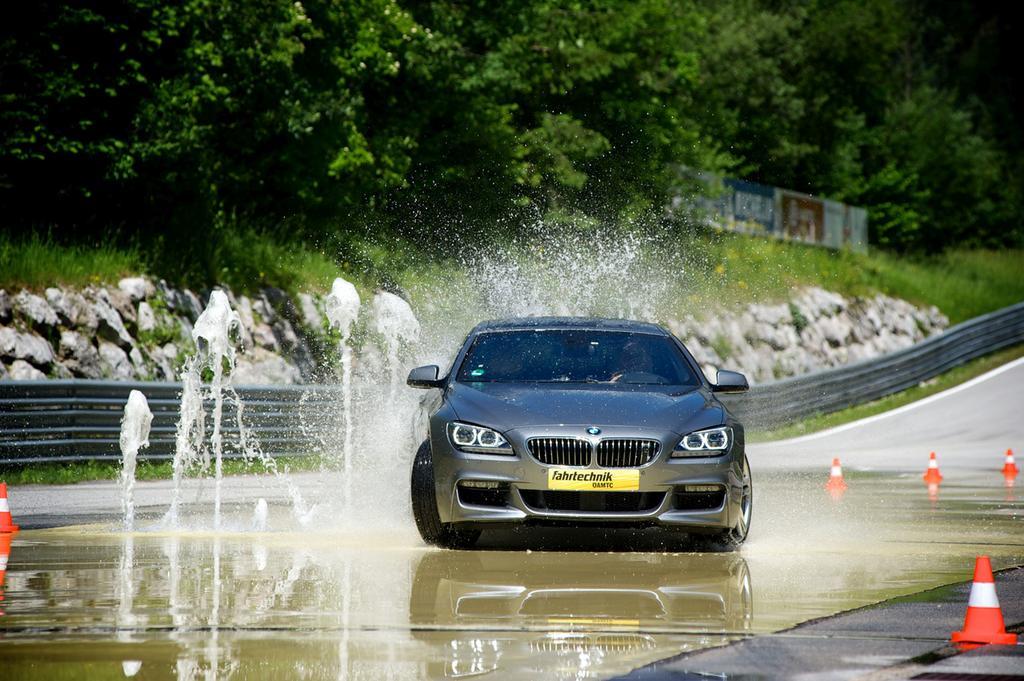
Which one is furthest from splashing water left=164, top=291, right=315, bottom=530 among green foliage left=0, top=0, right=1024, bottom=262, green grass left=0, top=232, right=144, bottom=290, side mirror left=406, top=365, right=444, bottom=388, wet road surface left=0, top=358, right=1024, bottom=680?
green foliage left=0, top=0, right=1024, bottom=262

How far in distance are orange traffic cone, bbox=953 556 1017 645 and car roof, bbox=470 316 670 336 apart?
513 cm

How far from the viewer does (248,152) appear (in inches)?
1164

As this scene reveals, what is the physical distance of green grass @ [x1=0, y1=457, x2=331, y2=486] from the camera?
1794 centimetres

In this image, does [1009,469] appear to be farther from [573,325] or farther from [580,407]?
[580,407]

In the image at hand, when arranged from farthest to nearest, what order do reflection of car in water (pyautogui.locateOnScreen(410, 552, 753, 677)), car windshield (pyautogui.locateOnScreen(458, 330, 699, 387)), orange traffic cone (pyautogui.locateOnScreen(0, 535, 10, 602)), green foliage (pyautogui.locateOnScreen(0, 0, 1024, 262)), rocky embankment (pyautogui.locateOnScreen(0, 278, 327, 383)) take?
green foliage (pyautogui.locateOnScreen(0, 0, 1024, 262)) → rocky embankment (pyautogui.locateOnScreen(0, 278, 327, 383)) → car windshield (pyautogui.locateOnScreen(458, 330, 699, 387)) → orange traffic cone (pyautogui.locateOnScreen(0, 535, 10, 602)) → reflection of car in water (pyautogui.locateOnScreen(410, 552, 753, 677))

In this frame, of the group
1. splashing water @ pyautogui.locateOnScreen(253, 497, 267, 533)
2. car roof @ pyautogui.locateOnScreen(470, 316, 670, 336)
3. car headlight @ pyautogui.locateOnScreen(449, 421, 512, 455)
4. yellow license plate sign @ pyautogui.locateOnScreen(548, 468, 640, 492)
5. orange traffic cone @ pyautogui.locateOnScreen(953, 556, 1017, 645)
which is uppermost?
car roof @ pyautogui.locateOnScreen(470, 316, 670, 336)

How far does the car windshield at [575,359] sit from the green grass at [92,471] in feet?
26.0

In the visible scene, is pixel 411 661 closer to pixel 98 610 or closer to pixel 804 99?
pixel 98 610

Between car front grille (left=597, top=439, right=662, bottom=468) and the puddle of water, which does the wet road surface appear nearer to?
the puddle of water

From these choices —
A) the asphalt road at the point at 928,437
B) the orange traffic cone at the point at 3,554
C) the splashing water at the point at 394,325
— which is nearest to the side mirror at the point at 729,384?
the orange traffic cone at the point at 3,554

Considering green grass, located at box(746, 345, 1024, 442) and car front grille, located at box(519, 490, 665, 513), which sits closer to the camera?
car front grille, located at box(519, 490, 665, 513)

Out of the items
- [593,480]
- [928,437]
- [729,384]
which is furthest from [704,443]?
[928,437]

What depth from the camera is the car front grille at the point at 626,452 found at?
10.1 metres

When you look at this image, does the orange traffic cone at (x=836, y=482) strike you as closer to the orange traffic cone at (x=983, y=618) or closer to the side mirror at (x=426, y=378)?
the side mirror at (x=426, y=378)
